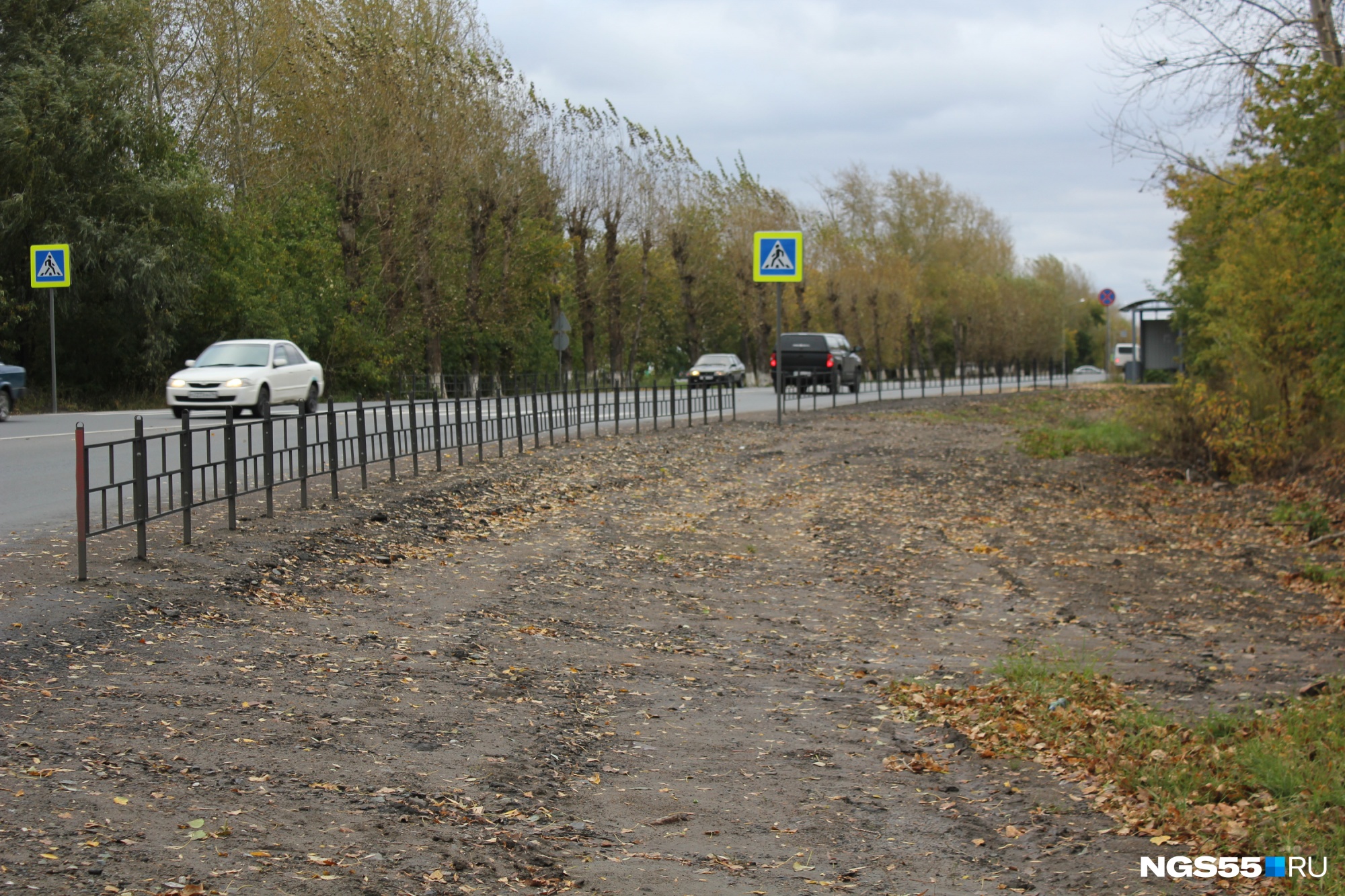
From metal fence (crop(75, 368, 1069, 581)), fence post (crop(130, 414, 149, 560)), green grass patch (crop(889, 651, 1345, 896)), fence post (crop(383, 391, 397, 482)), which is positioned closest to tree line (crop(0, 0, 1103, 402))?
metal fence (crop(75, 368, 1069, 581))

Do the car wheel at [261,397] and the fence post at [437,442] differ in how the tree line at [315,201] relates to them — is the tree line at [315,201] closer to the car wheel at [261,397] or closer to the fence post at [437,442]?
the car wheel at [261,397]

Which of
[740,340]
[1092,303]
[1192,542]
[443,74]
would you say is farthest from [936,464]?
[1092,303]

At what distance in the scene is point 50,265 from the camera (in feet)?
84.6

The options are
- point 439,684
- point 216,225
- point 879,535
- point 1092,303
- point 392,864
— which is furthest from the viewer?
point 1092,303

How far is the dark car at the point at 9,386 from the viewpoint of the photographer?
73.7 ft

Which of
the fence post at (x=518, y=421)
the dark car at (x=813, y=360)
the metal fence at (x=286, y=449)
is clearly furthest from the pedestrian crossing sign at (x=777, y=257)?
the dark car at (x=813, y=360)

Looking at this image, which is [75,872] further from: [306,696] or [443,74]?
[443,74]

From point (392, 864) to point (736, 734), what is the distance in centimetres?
276

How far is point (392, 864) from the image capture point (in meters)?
4.53

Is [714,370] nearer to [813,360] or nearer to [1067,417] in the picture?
[813,360]

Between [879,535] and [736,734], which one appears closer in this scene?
[736,734]

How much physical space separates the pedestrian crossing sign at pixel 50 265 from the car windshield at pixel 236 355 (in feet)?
15.6

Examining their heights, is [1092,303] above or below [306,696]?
above

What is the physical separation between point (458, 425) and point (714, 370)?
3384 centimetres
